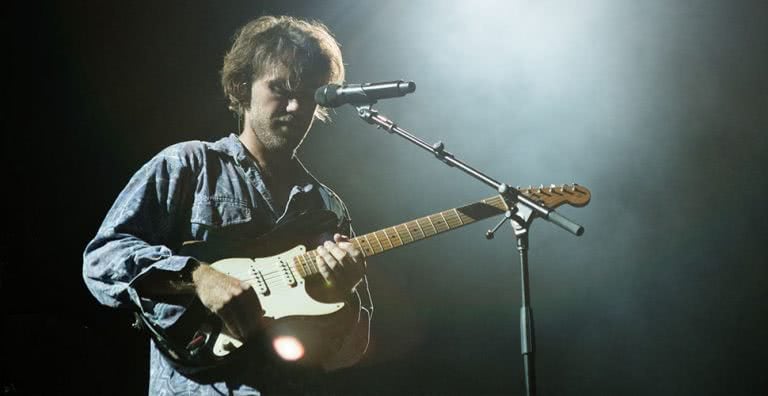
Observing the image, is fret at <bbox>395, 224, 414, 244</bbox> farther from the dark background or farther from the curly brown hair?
the dark background

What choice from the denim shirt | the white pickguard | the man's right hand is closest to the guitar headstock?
the denim shirt

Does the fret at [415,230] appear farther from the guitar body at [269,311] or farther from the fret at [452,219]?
the guitar body at [269,311]

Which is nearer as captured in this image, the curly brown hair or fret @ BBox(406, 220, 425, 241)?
fret @ BBox(406, 220, 425, 241)

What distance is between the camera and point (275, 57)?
8.77 ft

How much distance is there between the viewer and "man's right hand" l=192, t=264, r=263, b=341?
176 cm

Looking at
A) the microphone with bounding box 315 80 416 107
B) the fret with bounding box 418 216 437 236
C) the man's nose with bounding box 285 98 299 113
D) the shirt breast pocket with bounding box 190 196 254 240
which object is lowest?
the fret with bounding box 418 216 437 236

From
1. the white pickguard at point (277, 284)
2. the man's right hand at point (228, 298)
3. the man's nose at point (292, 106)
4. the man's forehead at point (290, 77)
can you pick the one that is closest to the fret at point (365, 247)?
the white pickguard at point (277, 284)

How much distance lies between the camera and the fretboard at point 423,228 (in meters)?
2.23

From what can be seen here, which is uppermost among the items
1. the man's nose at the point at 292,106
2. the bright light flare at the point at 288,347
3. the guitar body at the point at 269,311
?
the man's nose at the point at 292,106

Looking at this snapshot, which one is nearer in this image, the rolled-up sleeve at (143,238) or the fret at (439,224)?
the rolled-up sleeve at (143,238)

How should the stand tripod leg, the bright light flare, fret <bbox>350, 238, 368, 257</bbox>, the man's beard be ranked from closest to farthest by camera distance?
the stand tripod leg → the bright light flare → fret <bbox>350, 238, 368, 257</bbox> → the man's beard

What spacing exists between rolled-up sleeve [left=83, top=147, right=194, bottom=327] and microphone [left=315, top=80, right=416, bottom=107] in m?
0.58

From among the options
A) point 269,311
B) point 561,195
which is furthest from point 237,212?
point 561,195

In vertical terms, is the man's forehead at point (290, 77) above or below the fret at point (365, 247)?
above
